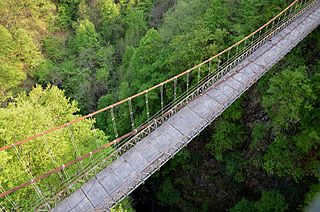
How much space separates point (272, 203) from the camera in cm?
1578

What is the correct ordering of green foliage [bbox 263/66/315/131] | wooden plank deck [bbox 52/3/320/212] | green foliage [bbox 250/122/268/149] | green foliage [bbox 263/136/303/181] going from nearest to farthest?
wooden plank deck [bbox 52/3/320/212] < green foliage [bbox 263/66/315/131] < green foliage [bbox 263/136/303/181] < green foliage [bbox 250/122/268/149]

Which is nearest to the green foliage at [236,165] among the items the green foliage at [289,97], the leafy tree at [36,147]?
the green foliage at [289,97]

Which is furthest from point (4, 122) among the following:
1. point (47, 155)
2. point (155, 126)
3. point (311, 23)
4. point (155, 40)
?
point (311, 23)

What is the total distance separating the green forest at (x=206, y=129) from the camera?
1406 centimetres

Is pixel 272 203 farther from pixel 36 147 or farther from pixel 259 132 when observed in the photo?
pixel 36 147

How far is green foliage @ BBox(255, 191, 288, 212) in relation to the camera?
15.7m

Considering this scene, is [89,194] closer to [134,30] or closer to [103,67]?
[103,67]

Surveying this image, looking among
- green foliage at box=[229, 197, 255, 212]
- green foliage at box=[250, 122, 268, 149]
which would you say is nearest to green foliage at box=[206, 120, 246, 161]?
green foliage at box=[250, 122, 268, 149]

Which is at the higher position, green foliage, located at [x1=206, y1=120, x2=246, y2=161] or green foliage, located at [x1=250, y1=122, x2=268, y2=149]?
green foliage, located at [x1=250, y1=122, x2=268, y2=149]

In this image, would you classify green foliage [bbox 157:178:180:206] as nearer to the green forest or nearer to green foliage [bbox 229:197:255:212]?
the green forest

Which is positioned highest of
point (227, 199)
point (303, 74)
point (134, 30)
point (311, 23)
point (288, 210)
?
point (311, 23)

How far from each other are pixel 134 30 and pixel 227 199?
22.0m

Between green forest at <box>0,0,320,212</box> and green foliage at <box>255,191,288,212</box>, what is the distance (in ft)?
0.18

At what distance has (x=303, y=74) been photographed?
15391 mm
